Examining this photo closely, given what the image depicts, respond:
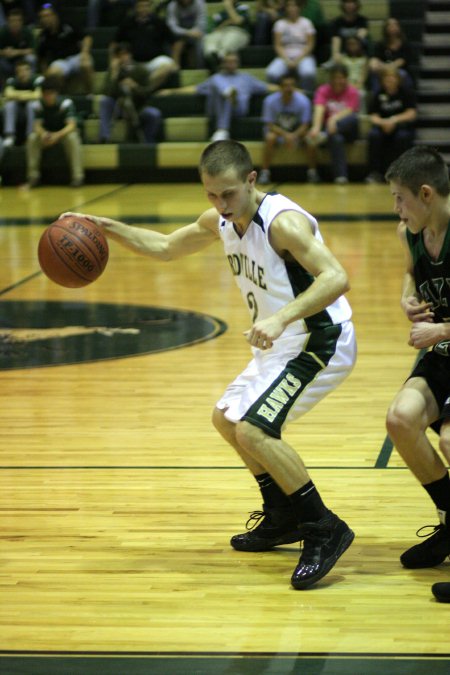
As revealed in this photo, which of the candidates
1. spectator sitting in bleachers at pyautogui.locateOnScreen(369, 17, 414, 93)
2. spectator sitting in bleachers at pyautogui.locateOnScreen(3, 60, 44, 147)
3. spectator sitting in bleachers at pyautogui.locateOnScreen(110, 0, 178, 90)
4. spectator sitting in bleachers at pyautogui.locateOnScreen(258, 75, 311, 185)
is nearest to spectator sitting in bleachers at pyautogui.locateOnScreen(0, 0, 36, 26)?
spectator sitting in bleachers at pyautogui.locateOnScreen(3, 60, 44, 147)

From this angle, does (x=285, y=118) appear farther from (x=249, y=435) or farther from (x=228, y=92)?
(x=249, y=435)

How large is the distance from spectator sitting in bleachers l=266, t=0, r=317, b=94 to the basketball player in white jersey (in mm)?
11927

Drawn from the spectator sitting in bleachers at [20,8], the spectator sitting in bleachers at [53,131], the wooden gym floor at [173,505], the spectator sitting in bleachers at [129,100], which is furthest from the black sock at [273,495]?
the spectator sitting in bleachers at [20,8]

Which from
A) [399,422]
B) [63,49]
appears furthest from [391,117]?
[399,422]

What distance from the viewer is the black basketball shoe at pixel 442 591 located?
12.0 ft

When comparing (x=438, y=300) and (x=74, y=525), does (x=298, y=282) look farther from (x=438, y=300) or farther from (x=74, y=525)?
(x=74, y=525)

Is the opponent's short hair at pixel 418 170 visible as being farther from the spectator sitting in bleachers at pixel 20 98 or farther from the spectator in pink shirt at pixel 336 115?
the spectator sitting in bleachers at pixel 20 98

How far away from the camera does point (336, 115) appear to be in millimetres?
15008

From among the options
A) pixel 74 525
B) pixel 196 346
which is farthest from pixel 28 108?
pixel 74 525

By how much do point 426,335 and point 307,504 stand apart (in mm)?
675

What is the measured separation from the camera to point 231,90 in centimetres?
1562

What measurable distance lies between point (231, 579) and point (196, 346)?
3599 mm

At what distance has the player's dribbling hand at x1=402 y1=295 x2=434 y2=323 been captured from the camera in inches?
152

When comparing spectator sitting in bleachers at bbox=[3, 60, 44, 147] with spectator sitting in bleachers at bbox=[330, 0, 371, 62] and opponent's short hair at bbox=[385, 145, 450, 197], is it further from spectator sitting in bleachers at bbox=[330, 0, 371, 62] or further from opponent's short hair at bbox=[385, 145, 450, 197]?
opponent's short hair at bbox=[385, 145, 450, 197]
